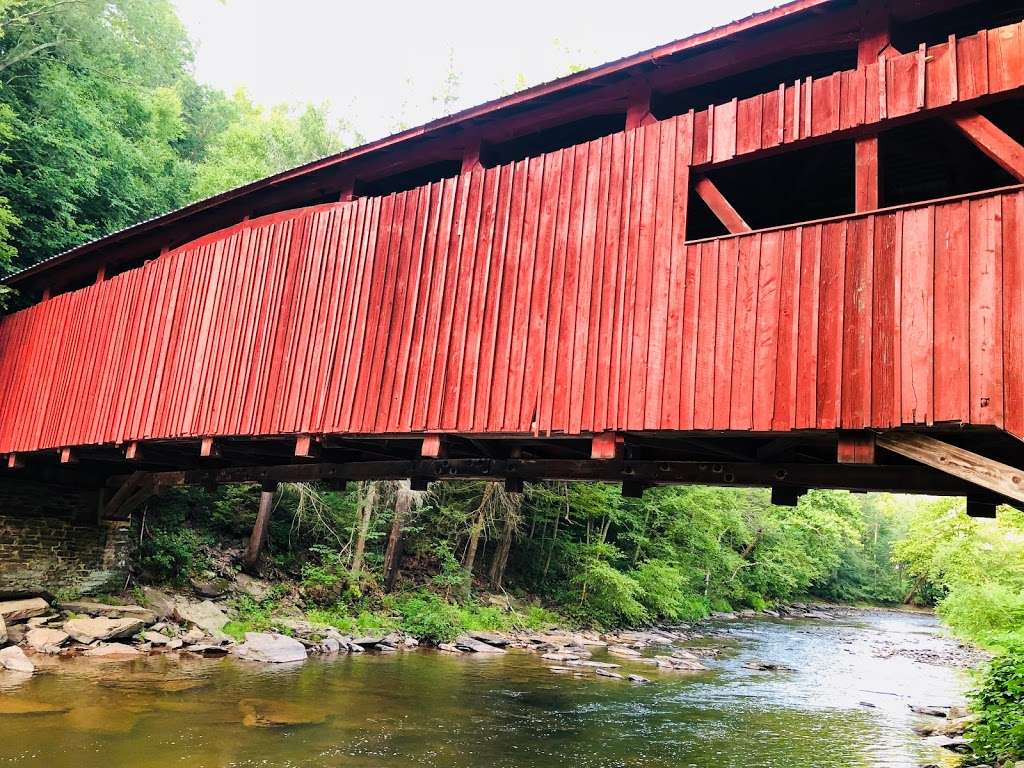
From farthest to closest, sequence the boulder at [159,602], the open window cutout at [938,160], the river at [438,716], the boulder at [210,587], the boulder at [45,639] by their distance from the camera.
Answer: the boulder at [210,587] < the boulder at [159,602] < the boulder at [45,639] < the river at [438,716] < the open window cutout at [938,160]

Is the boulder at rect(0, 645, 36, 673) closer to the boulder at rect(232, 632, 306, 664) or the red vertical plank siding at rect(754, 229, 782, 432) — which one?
the boulder at rect(232, 632, 306, 664)

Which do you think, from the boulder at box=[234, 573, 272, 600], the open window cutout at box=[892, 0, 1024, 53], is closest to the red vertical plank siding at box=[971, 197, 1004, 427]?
the open window cutout at box=[892, 0, 1024, 53]

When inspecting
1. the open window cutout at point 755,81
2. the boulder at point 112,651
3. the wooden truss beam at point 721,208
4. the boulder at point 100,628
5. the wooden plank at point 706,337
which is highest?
the open window cutout at point 755,81

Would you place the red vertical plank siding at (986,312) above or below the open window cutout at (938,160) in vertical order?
below

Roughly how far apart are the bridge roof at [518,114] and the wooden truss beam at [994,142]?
34.4 inches

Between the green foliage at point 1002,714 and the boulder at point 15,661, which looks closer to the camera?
the green foliage at point 1002,714

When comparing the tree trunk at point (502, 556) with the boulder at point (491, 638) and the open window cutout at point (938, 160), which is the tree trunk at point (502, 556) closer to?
the boulder at point (491, 638)

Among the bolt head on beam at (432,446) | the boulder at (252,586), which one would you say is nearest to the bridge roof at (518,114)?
the bolt head on beam at (432,446)

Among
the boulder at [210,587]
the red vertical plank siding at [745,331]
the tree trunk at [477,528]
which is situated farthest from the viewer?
the tree trunk at [477,528]

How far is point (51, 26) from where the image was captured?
1692cm

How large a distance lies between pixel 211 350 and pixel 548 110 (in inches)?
176

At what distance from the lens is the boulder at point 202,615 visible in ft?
39.9

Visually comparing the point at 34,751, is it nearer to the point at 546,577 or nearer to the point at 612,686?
the point at 612,686

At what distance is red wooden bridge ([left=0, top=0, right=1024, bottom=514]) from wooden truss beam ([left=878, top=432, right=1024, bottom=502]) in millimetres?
14
